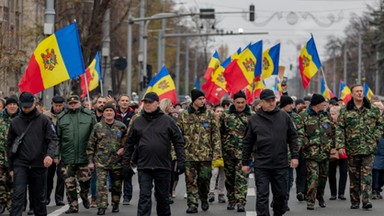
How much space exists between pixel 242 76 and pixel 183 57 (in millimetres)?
81772

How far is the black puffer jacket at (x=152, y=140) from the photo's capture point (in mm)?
14070

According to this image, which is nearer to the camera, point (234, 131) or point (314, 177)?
point (234, 131)

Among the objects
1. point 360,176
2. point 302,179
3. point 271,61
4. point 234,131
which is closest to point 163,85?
point 271,61

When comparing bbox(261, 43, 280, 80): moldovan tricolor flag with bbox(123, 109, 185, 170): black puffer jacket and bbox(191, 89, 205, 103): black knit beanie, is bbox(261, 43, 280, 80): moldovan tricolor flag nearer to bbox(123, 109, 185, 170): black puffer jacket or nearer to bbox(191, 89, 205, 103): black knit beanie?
bbox(191, 89, 205, 103): black knit beanie

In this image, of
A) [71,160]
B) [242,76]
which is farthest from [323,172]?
[242,76]

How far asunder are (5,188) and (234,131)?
361 centimetres

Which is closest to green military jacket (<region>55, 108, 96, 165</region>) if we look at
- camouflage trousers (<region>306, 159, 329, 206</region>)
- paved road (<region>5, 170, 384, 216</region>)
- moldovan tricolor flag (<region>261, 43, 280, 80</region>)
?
paved road (<region>5, 170, 384, 216</region>)

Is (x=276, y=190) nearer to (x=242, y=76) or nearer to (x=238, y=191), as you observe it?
(x=238, y=191)

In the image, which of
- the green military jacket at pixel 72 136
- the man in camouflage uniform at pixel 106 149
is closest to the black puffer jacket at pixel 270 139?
the man in camouflage uniform at pixel 106 149

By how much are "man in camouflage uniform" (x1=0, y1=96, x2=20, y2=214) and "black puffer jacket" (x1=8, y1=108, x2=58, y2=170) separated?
48.0 inches

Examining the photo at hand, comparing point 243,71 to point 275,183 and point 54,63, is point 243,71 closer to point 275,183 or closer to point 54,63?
point 54,63

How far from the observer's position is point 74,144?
16609mm

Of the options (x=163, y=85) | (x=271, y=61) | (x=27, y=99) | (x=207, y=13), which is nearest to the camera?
(x=27, y=99)

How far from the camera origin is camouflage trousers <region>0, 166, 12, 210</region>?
16047mm
